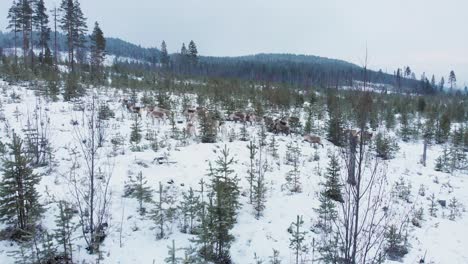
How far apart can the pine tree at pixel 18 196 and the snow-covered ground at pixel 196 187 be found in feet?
1.52

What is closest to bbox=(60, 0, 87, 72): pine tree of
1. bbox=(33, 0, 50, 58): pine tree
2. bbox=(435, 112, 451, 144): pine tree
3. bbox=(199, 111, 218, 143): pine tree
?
bbox=(33, 0, 50, 58): pine tree

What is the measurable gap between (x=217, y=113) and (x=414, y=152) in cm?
1133

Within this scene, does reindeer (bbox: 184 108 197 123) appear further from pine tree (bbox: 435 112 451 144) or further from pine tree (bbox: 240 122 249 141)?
pine tree (bbox: 435 112 451 144)

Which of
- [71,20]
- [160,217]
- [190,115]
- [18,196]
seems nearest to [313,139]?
[190,115]

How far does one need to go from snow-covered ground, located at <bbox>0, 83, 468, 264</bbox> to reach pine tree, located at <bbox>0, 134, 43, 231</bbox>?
1.52 feet

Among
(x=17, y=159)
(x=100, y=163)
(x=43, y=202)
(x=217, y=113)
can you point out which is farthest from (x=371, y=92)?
(x=217, y=113)

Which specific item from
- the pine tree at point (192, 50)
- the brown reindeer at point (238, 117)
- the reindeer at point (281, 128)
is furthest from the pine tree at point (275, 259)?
the pine tree at point (192, 50)

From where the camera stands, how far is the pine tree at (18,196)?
18.5ft

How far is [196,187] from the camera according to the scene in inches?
340

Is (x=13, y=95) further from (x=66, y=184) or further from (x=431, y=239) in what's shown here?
(x=431, y=239)

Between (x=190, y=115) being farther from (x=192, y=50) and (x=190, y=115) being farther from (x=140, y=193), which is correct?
(x=192, y=50)

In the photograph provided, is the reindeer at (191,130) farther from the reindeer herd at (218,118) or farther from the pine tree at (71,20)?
the pine tree at (71,20)

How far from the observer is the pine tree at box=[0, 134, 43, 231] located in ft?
18.5

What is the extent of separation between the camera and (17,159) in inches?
225
